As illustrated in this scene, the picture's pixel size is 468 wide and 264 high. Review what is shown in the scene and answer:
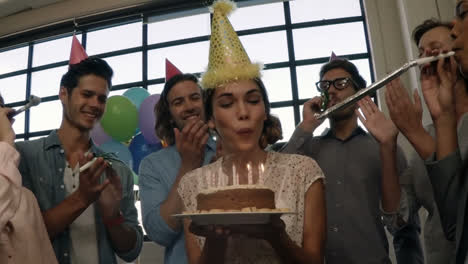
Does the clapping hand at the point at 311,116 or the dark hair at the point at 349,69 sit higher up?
the dark hair at the point at 349,69

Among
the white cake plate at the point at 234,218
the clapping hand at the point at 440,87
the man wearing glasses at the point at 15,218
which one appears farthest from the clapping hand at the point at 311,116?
the man wearing glasses at the point at 15,218

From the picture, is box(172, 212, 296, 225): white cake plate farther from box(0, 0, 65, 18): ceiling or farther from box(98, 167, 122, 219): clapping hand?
box(0, 0, 65, 18): ceiling

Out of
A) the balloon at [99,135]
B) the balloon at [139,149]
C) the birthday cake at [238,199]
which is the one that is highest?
the balloon at [99,135]

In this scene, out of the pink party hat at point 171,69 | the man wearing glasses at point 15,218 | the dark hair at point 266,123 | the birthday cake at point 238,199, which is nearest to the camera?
the birthday cake at point 238,199

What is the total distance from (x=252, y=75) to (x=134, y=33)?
438cm

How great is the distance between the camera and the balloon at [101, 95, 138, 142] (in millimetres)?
3314

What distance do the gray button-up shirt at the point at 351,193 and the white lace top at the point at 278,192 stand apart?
0.69 metres

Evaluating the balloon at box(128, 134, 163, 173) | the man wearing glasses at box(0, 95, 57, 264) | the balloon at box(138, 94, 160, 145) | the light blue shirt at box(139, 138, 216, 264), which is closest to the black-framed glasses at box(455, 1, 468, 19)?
the light blue shirt at box(139, 138, 216, 264)

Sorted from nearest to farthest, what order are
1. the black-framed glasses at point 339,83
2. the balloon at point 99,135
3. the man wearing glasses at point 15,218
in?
the man wearing glasses at point 15,218 < the black-framed glasses at point 339,83 < the balloon at point 99,135

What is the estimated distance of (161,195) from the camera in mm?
1940

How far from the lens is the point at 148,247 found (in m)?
4.07

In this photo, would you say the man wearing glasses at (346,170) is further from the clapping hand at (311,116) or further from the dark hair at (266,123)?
the dark hair at (266,123)

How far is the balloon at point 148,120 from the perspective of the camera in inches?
131

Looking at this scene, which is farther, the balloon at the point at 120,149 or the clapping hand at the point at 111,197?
the balloon at the point at 120,149
